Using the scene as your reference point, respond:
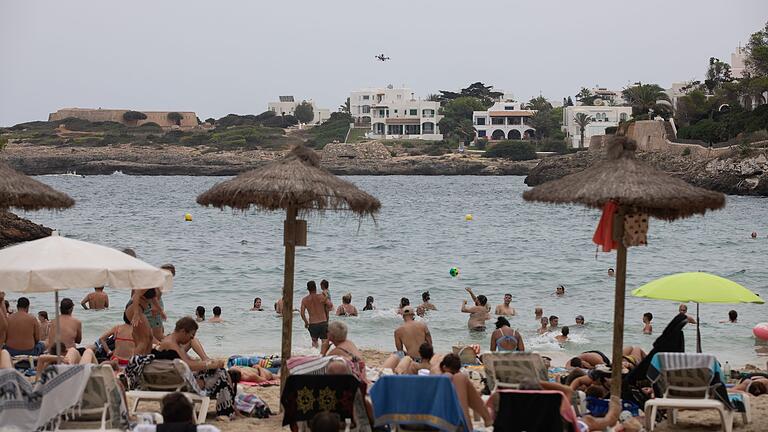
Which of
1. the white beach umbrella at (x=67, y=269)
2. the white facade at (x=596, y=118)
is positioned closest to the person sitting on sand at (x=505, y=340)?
the white beach umbrella at (x=67, y=269)

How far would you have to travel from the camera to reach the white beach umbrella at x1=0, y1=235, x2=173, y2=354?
306 inches

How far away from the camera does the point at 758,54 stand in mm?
88062

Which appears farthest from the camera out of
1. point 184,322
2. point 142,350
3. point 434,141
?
point 434,141

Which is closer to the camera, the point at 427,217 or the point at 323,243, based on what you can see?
the point at 323,243

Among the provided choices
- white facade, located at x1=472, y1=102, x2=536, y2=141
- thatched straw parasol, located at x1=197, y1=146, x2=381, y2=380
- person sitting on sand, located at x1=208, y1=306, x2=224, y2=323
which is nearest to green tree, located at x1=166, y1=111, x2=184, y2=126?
white facade, located at x1=472, y1=102, x2=536, y2=141

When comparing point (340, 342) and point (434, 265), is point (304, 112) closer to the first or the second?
point (434, 265)

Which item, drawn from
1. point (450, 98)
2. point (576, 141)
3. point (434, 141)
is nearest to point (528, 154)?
point (576, 141)

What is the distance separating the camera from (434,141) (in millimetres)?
146375

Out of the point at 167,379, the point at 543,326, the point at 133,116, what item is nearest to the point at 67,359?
the point at 167,379

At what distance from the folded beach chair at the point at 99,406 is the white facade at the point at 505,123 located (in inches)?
5325

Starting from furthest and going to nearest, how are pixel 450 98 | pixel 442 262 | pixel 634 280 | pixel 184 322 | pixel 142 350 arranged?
1. pixel 450 98
2. pixel 442 262
3. pixel 634 280
4. pixel 142 350
5. pixel 184 322

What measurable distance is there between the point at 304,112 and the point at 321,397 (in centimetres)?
17537

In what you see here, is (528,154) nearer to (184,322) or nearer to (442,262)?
(442,262)

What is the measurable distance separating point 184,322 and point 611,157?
3945mm
